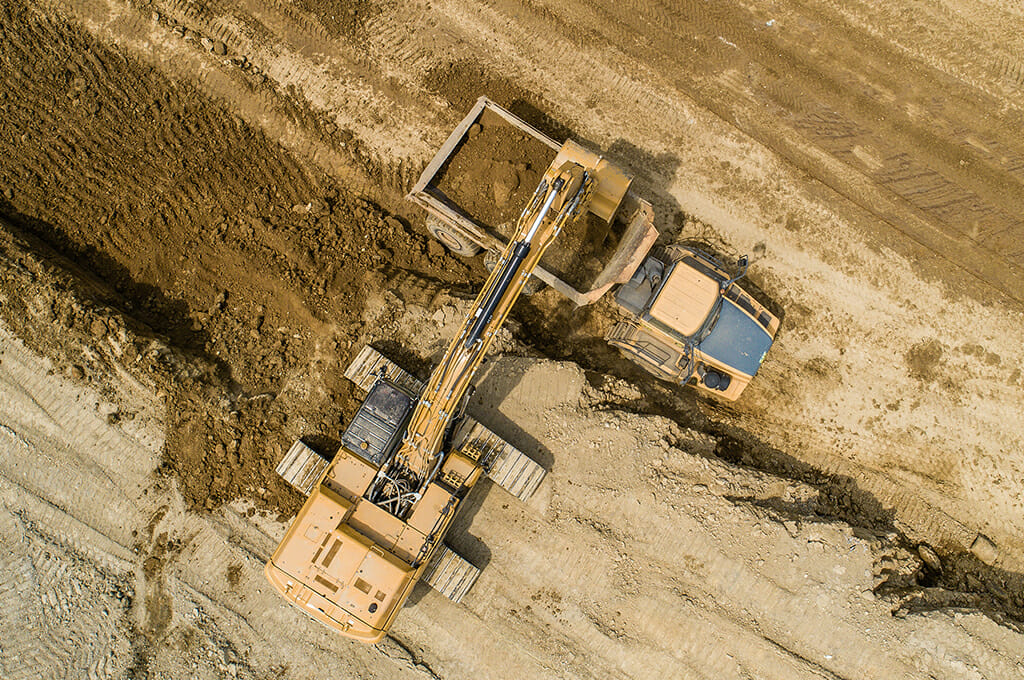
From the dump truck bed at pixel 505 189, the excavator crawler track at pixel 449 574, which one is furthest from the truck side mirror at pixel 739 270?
the excavator crawler track at pixel 449 574

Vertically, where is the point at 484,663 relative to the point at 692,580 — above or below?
below

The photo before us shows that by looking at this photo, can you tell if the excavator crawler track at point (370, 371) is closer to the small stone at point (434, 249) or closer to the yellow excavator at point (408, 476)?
the yellow excavator at point (408, 476)

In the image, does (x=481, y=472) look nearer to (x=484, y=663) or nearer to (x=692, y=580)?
(x=484, y=663)

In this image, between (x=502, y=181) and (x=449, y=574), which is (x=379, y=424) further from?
(x=502, y=181)

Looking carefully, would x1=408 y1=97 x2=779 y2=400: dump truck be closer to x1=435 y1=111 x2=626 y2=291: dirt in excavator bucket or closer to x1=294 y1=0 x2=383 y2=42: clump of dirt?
x1=435 y1=111 x2=626 y2=291: dirt in excavator bucket

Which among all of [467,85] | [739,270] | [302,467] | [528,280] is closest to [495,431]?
[528,280]

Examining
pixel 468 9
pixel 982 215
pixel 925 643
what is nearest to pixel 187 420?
pixel 468 9

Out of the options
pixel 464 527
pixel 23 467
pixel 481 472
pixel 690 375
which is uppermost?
pixel 690 375
